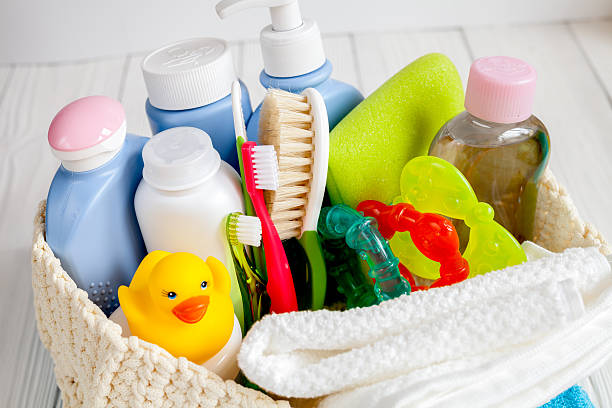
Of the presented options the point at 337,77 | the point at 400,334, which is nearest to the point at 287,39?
the point at 400,334

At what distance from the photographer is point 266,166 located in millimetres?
363

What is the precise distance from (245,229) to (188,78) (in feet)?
0.40

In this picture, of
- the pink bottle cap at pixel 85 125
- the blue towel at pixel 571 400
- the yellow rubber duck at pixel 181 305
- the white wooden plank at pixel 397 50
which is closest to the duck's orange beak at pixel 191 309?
the yellow rubber duck at pixel 181 305

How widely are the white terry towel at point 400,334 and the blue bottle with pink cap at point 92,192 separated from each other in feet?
0.44

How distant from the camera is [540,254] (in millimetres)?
391

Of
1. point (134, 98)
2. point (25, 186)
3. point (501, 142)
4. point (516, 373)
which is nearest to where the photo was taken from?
point (516, 373)

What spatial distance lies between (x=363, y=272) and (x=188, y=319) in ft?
0.49

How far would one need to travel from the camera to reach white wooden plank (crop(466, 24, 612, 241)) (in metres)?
0.69

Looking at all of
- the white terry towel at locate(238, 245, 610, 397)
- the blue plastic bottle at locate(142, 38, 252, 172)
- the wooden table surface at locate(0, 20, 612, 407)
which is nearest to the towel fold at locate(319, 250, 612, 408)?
the white terry towel at locate(238, 245, 610, 397)

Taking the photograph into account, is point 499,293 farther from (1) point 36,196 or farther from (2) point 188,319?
(1) point 36,196

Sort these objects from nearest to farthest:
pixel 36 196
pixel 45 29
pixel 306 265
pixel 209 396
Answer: pixel 209 396 < pixel 306 265 < pixel 36 196 < pixel 45 29

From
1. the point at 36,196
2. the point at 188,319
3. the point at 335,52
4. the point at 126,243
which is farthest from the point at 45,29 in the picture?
the point at 188,319

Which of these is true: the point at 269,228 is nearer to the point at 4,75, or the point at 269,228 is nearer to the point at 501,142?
the point at 501,142

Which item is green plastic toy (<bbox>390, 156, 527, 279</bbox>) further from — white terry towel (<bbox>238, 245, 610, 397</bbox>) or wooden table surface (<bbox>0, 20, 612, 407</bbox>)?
wooden table surface (<bbox>0, 20, 612, 407</bbox>)
